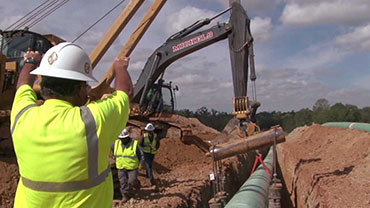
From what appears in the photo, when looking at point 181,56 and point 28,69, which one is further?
point 181,56

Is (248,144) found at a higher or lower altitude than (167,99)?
lower

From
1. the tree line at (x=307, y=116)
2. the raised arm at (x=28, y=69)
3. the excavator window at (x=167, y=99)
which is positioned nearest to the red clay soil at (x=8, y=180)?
the raised arm at (x=28, y=69)

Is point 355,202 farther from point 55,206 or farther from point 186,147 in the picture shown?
point 186,147

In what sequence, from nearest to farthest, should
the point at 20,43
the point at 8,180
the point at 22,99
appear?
the point at 22,99 → the point at 8,180 → the point at 20,43

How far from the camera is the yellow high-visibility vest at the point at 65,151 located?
1.72 metres

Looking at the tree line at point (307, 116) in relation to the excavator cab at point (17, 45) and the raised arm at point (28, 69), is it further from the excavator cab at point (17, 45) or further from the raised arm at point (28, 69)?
the raised arm at point (28, 69)

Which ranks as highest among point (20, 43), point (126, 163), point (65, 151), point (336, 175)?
point (20, 43)

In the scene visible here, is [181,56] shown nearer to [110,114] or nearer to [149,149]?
[149,149]

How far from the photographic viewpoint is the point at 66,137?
1.71m

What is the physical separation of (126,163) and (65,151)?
271 inches

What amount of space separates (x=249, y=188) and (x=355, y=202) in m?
1.72

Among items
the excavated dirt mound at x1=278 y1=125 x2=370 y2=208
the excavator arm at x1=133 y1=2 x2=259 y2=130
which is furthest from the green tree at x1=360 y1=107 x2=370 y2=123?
the excavator arm at x1=133 y1=2 x2=259 y2=130

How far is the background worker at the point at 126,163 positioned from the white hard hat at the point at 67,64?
6615 mm

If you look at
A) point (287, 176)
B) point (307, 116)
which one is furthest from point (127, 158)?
point (307, 116)
